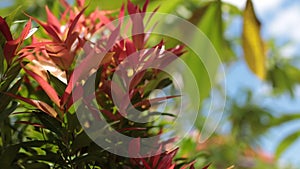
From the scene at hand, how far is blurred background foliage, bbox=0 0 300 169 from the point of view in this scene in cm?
47

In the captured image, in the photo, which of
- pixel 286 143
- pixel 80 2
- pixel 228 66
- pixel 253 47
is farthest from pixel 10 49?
pixel 228 66

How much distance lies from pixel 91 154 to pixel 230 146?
132 centimetres

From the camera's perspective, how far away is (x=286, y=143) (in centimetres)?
114

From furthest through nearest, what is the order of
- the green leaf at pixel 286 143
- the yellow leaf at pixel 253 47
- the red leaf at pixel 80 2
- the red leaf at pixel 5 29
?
the green leaf at pixel 286 143
the yellow leaf at pixel 253 47
the red leaf at pixel 80 2
the red leaf at pixel 5 29

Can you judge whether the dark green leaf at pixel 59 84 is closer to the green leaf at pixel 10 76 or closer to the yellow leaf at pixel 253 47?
the green leaf at pixel 10 76

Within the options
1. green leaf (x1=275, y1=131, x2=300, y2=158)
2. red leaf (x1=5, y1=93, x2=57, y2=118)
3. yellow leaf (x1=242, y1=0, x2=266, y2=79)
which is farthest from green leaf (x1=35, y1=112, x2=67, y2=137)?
green leaf (x1=275, y1=131, x2=300, y2=158)

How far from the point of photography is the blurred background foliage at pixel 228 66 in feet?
1.56

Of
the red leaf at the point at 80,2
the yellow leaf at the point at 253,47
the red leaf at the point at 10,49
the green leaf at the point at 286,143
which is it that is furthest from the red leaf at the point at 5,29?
the green leaf at the point at 286,143

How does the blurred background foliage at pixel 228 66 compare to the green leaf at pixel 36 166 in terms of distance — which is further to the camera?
the blurred background foliage at pixel 228 66

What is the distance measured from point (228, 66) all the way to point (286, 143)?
47cm

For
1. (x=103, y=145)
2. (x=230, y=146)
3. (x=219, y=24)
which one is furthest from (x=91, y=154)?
(x=230, y=146)

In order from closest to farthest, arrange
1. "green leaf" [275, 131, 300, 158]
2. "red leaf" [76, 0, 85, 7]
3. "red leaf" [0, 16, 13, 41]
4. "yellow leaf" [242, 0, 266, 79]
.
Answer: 1. "red leaf" [0, 16, 13, 41]
2. "red leaf" [76, 0, 85, 7]
3. "yellow leaf" [242, 0, 266, 79]
4. "green leaf" [275, 131, 300, 158]

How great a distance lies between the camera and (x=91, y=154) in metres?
0.32

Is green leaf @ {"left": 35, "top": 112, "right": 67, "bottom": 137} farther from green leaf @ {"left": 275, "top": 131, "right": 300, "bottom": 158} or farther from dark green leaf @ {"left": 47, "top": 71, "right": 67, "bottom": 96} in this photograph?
green leaf @ {"left": 275, "top": 131, "right": 300, "bottom": 158}
